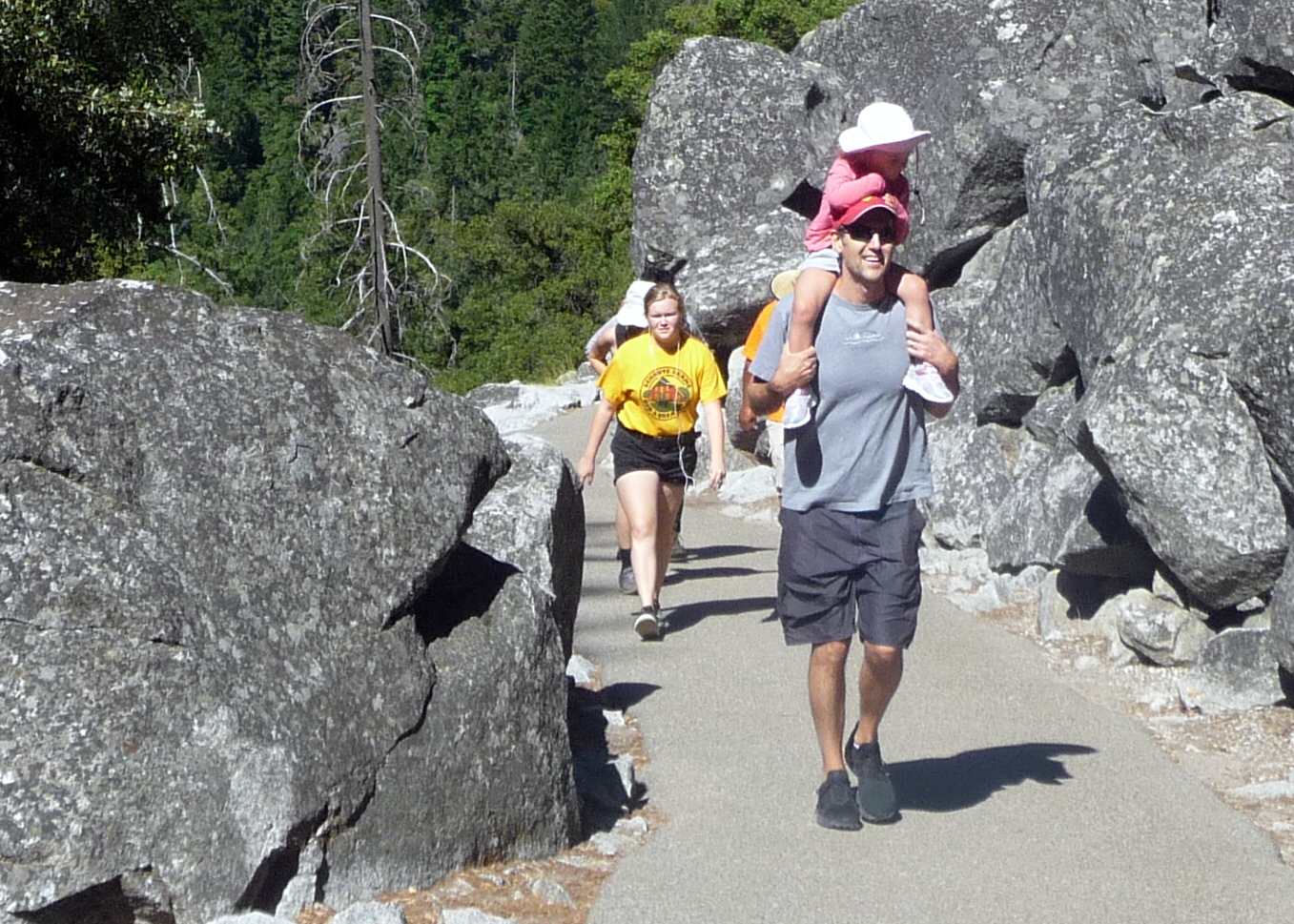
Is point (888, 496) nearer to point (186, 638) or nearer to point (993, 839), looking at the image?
point (993, 839)

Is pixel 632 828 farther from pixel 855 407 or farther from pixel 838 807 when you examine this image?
pixel 855 407

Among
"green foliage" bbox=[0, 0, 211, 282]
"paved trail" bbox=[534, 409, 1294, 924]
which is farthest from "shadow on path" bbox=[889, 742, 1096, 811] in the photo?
"green foliage" bbox=[0, 0, 211, 282]

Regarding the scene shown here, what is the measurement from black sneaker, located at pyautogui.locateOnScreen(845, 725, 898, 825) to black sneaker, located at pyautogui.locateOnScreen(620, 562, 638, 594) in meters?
4.01

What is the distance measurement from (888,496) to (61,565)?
2443 mm

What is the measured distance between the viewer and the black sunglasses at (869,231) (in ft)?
15.5

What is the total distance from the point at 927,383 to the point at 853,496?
1.35 feet

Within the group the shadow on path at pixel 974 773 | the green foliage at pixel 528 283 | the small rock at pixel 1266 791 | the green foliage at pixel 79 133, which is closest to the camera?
the shadow on path at pixel 974 773

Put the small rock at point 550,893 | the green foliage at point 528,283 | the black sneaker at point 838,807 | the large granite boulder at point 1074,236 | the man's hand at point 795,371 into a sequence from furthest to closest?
the green foliage at point 528,283
the large granite boulder at point 1074,236
the black sneaker at point 838,807
the man's hand at point 795,371
the small rock at point 550,893

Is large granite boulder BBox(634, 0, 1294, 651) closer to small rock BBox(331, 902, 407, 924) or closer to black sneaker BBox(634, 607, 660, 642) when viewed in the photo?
black sneaker BBox(634, 607, 660, 642)

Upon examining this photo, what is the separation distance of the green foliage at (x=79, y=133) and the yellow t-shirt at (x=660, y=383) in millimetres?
4554

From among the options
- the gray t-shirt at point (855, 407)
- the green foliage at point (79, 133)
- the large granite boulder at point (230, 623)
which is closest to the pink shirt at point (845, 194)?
the gray t-shirt at point (855, 407)

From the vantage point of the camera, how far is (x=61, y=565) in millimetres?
3750

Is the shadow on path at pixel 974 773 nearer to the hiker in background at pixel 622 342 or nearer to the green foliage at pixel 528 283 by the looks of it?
the hiker in background at pixel 622 342


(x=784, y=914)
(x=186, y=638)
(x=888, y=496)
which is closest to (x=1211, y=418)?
(x=888, y=496)
